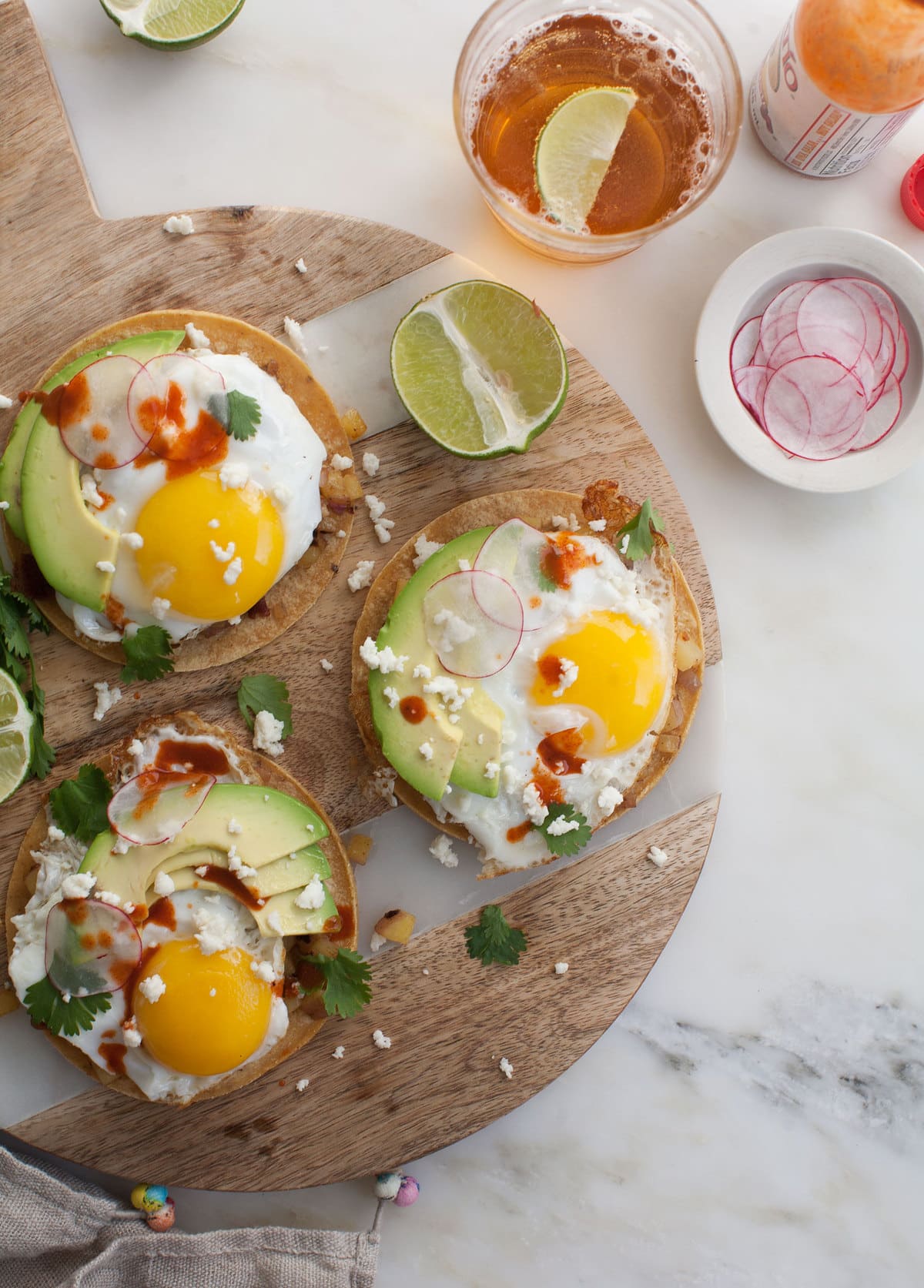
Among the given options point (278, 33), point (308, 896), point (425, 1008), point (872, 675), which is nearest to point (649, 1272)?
point (425, 1008)

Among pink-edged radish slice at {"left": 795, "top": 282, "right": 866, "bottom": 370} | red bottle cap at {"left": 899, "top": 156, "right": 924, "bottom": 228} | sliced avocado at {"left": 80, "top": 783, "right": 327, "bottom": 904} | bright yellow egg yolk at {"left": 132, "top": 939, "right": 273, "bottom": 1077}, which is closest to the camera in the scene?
bright yellow egg yolk at {"left": 132, "top": 939, "right": 273, "bottom": 1077}

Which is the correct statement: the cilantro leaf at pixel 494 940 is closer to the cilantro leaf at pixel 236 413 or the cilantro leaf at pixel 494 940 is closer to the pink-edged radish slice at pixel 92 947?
the pink-edged radish slice at pixel 92 947

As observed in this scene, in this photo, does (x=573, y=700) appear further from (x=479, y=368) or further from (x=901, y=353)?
(x=901, y=353)

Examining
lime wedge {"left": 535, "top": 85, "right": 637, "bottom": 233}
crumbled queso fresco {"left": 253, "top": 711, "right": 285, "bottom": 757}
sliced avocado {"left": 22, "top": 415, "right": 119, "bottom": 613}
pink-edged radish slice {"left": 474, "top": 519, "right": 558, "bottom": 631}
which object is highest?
lime wedge {"left": 535, "top": 85, "right": 637, "bottom": 233}

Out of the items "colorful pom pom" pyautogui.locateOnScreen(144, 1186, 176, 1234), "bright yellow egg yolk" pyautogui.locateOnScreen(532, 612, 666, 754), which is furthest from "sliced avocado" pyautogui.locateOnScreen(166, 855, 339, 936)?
"colorful pom pom" pyautogui.locateOnScreen(144, 1186, 176, 1234)

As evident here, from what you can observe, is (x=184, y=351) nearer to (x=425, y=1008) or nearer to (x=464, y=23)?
(x=464, y=23)

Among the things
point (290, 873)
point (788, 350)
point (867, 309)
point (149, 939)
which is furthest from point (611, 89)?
point (149, 939)

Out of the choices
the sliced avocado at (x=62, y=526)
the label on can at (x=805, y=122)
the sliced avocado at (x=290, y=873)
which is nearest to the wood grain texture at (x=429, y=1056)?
the sliced avocado at (x=290, y=873)

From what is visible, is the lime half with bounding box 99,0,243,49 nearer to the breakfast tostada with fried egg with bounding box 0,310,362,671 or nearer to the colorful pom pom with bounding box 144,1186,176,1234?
the breakfast tostada with fried egg with bounding box 0,310,362,671
